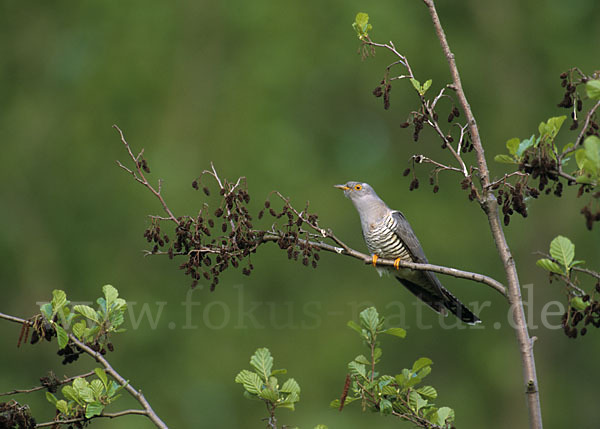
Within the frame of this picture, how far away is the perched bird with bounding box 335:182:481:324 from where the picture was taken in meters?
4.86

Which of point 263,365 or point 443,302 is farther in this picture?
point 443,302

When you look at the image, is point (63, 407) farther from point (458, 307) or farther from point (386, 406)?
point (458, 307)

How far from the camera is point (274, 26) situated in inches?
423

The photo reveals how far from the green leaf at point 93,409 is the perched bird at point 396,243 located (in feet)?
8.50

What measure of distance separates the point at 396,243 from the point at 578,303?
271 centimetres

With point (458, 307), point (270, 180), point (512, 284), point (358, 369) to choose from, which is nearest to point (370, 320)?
point (358, 369)

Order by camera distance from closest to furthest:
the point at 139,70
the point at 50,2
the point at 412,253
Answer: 1. the point at 412,253
2. the point at 139,70
3. the point at 50,2

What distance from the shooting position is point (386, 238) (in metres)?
5.09

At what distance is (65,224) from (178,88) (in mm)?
2549

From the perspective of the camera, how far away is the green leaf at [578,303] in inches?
94.2

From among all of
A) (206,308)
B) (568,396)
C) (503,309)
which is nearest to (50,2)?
(206,308)

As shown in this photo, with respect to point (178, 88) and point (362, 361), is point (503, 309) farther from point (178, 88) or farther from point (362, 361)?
point (362, 361)

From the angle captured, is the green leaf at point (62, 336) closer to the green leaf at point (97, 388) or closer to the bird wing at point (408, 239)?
the green leaf at point (97, 388)

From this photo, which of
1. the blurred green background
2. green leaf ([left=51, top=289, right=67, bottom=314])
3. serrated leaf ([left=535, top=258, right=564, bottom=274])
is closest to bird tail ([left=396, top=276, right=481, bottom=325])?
serrated leaf ([left=535, top=258, right=564, bottom=274])
